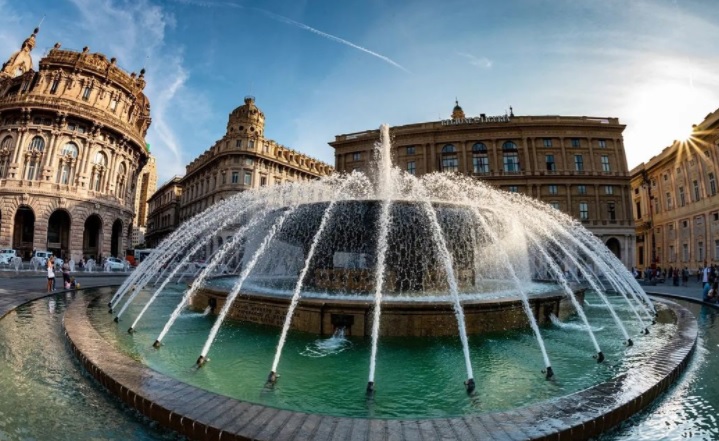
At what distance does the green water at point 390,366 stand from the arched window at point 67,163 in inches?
1534

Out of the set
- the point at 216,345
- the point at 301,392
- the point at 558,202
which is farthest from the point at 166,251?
the point at 558,202

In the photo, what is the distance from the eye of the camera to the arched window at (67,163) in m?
36.7

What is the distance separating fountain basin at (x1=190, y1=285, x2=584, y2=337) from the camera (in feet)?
21.8

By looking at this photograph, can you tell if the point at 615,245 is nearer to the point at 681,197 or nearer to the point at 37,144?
the point at 681,197

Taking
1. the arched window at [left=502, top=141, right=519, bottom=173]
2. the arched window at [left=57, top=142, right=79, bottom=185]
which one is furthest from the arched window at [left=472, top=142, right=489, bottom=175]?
the arched window at [left=57, top=142, right=79, bottom=185]

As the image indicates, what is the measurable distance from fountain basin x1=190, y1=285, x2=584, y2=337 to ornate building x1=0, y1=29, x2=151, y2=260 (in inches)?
1567

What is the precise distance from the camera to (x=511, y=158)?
4462cm

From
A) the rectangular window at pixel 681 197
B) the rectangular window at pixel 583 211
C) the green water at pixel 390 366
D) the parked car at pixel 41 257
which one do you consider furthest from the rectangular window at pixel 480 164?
the parked car at pixel 41 257

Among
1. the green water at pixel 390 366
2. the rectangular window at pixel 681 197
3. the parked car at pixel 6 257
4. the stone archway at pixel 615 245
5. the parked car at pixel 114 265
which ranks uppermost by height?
the rectangular window at pixel 681 197

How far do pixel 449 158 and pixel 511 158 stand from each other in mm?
7576

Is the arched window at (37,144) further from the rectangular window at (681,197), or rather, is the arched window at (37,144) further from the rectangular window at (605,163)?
the rectangular window at (681,197)

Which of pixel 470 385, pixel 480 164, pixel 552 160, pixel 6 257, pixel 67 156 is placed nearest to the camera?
pixel 470 385

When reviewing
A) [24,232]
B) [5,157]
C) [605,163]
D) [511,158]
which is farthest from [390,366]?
[605,163]

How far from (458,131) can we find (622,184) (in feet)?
66.8
